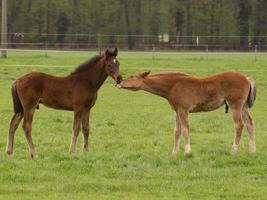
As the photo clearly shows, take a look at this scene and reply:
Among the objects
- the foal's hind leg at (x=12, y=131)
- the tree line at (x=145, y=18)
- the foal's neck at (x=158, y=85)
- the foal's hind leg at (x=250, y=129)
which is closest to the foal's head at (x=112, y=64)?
the foal's neck at (x=158, y=85)

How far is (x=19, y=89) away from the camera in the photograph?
45.4 ft

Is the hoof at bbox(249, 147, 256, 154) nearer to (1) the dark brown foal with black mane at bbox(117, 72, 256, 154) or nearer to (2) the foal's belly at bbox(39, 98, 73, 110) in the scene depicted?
(1) the dark brown foal with black mane at bbox(117, 72, 256, 154)

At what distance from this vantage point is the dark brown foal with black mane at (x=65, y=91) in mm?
13812

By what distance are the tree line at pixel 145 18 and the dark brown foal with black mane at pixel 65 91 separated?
63.2m

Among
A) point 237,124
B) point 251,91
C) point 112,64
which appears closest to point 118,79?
point 112,64

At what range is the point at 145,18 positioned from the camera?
8069 cm

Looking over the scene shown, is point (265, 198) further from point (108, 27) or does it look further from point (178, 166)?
point (108, 27)

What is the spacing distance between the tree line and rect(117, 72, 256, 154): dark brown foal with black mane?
63.1m

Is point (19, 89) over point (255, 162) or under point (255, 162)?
over

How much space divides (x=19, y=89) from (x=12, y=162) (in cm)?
178

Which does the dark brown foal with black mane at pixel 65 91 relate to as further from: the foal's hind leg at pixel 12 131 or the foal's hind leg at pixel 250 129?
the foal's hind leg at pixel 250 129

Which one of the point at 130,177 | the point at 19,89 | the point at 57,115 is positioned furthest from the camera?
the point at 57,115

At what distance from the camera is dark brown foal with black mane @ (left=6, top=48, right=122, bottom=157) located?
13.8 meters

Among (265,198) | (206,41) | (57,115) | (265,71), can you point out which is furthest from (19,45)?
(265,198)
